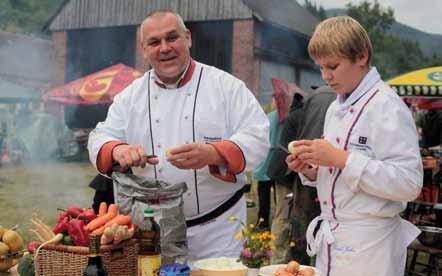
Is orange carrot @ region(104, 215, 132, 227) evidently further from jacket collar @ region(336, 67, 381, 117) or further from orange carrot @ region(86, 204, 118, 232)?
jacket collar @ region(336, 67, 381, 117)

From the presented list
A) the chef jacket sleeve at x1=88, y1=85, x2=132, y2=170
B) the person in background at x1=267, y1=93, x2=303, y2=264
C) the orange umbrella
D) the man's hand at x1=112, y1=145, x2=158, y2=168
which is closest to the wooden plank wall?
the orange umbrella

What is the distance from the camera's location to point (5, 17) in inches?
909

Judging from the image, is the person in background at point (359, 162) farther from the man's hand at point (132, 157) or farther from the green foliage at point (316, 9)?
the green foliage at point (316, 9)

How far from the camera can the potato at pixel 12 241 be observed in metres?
2.51

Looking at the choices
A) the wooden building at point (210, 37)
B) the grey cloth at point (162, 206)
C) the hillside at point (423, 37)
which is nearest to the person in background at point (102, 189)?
the grey cloth at point (162, 206)

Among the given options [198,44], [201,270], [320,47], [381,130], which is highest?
[198,44]

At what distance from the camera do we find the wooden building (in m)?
21.1

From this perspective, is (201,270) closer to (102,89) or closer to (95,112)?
(102,89)

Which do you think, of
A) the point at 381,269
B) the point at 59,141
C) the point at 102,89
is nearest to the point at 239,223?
the point at 381,269

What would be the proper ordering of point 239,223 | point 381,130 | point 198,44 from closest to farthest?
1. point 381,130
2. point 239,223
3. point 198,44

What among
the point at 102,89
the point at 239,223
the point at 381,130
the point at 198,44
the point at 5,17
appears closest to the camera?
the point at 381,130

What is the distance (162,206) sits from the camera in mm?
2104

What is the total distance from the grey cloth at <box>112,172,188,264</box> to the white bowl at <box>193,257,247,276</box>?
0.12m

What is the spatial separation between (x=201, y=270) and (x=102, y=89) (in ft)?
44.4
